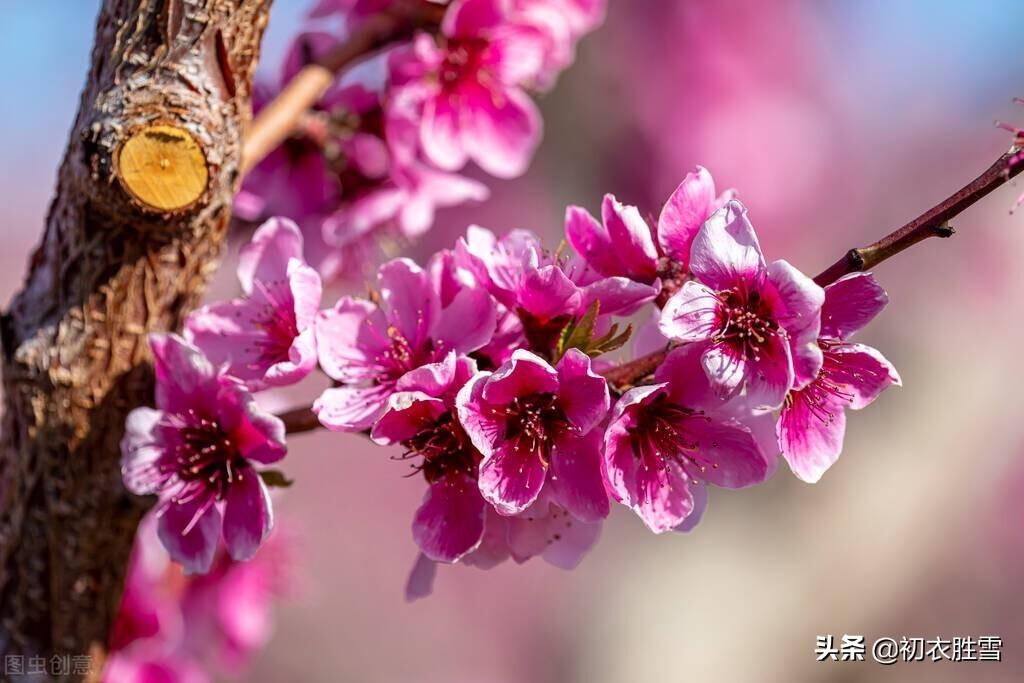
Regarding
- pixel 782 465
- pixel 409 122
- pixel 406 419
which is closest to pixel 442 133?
pixel 409 122

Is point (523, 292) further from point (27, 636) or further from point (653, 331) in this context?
point (27, 636)

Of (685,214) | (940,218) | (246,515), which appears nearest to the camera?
(940,218)

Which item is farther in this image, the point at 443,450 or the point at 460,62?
the point at 460,62

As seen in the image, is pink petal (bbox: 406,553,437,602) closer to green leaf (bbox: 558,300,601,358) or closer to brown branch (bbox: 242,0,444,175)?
green leaf (bbox: 558,300,601,358)

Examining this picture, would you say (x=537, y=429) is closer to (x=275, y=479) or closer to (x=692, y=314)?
(x=692, y=314)

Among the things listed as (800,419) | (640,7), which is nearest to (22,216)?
(640,7)

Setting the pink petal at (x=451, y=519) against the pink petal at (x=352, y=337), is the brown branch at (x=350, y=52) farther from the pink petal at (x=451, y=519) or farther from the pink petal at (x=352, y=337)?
the pink petal at (x=451, y=519)

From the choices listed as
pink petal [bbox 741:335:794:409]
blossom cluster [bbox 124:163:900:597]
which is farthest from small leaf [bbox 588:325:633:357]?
pink petal [bbox 741:335:794:409]
